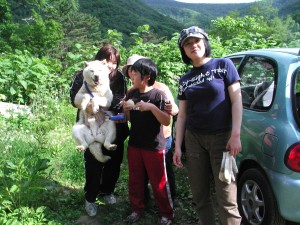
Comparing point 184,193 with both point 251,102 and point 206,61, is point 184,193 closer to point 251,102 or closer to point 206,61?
point 251,102

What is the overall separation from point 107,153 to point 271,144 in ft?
5.33

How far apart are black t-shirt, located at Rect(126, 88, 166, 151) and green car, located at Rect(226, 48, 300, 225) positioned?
2.68 feet

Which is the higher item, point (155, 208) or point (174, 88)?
point (174, 88)

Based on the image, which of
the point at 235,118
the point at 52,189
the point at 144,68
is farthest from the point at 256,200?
the point at 52,189

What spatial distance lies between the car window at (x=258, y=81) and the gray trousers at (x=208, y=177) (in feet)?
2.43

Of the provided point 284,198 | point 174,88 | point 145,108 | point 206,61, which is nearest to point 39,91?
point 174,88

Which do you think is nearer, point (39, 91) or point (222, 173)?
point (222, 173)

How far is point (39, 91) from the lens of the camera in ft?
23.4

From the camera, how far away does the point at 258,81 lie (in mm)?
3404

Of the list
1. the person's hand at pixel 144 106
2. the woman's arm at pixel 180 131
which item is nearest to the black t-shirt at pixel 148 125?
the person's hand at pixel 144 106

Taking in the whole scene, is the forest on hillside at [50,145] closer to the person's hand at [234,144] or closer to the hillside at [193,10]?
the person's hand at [234,144]

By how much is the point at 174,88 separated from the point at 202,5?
176 m

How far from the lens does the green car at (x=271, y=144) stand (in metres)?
2.57

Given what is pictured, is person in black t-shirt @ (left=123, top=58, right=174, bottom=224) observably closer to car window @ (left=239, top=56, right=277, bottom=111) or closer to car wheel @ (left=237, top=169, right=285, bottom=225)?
car wheel @ (left=237, top=169, right=285, bottom=225)
